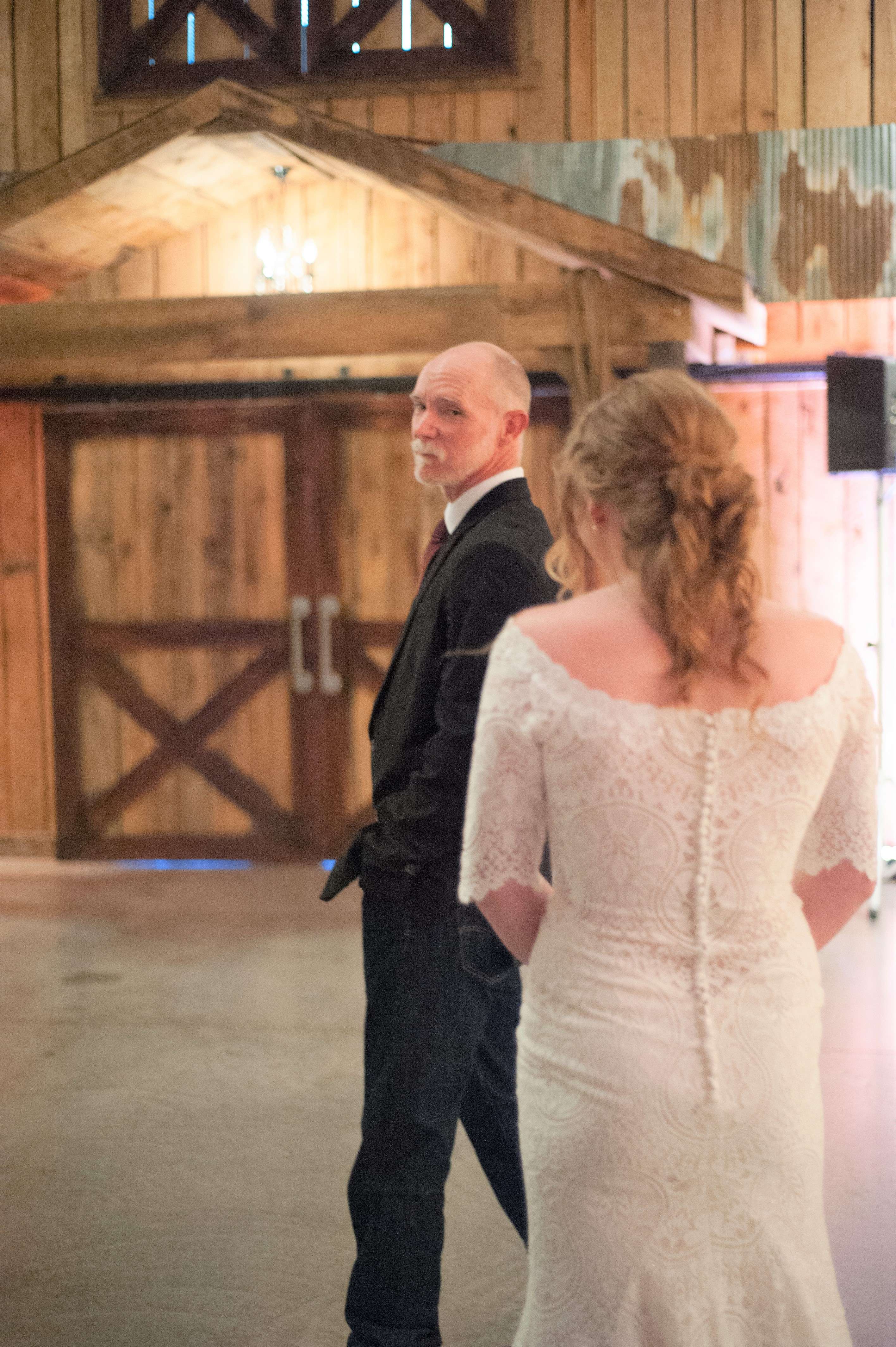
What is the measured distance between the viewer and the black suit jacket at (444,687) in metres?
1.92

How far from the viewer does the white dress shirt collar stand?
212 cm

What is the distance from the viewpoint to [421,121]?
645 cm

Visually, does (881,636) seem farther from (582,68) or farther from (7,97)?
(7,97)

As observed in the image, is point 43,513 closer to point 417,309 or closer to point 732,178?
point 417,309

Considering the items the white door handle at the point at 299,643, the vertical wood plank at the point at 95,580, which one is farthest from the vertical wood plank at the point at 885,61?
the vertical wood plank at the point at 95,580

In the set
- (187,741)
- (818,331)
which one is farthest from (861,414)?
(187,741)

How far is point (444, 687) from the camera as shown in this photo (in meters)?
1.92

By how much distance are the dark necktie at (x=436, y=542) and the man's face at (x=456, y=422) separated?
0.10 m

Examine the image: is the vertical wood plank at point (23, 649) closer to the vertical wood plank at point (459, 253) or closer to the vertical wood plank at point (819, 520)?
the vertical wood plank at point (459, 253)

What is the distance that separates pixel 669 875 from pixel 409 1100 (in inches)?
32.5

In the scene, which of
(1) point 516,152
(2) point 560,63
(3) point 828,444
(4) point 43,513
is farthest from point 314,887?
(2) point 560,63

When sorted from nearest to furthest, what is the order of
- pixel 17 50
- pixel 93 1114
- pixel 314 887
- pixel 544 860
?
pixel 544 860 → pixel 93 1114 → pixel 314 887 → pixel 17 50

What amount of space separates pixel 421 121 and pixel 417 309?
170 centimetres

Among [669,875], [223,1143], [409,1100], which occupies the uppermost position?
[669,875]
